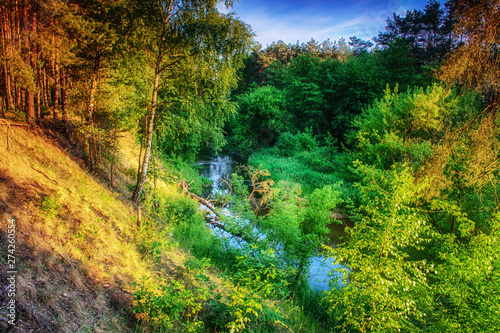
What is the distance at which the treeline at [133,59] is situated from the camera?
7.57 m

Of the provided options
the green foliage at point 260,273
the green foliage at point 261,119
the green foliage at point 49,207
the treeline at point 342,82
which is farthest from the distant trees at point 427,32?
the green foliage at point 49,207

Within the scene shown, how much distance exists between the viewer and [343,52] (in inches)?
1969

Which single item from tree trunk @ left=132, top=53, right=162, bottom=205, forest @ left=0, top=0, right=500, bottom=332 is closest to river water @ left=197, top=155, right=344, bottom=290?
forest @ left=0, top=0, right=500, bottom=332

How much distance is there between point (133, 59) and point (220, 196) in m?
8.67

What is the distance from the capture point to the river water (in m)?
10.6

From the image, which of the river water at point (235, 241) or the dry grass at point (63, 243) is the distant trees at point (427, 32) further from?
the dry grass at point (63, 243)

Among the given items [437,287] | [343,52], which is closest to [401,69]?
[343,52]

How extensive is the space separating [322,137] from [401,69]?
37.6 feet

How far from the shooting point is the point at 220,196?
1461cm

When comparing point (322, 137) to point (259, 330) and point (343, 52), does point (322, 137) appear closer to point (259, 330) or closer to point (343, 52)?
point (343, 52)

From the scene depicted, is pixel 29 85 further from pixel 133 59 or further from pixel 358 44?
pixel 358 44

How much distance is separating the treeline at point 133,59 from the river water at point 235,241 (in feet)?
19.5

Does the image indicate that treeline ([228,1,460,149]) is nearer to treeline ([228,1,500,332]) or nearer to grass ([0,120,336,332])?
treeline ([228,1,500,332])

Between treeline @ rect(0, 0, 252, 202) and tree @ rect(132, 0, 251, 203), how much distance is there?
0.03 meters
